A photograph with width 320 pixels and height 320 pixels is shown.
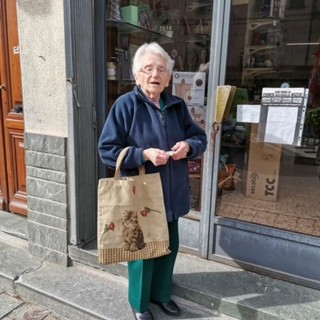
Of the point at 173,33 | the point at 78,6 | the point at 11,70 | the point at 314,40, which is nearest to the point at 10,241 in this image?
the point at 11,70

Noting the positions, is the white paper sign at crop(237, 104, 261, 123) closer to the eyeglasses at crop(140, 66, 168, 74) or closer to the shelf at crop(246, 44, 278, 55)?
the shelf at crop(246, 44, 278, 55)

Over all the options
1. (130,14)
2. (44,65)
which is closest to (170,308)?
(44,65)

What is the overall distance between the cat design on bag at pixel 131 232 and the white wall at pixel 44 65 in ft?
3.26

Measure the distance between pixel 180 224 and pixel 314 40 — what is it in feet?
5.80

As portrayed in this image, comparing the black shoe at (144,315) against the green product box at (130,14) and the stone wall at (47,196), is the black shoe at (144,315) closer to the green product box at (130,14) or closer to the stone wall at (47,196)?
the stone wall at (47,196)

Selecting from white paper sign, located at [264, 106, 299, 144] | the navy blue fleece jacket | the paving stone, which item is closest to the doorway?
the paving stone

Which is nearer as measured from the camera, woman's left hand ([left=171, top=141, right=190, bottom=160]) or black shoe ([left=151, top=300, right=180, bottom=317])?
woman's left hand ([left=171, top=141, right=190, bottom=160])

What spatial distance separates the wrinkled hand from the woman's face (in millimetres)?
336

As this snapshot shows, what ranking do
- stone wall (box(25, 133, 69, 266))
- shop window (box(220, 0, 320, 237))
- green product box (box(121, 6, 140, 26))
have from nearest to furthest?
shop window (box(220, 0, 320, 237)), stone wall (box(25, 133, 69, 266)), green product box (box(121, 6, 140, 26))

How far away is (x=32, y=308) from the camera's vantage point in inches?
94.0

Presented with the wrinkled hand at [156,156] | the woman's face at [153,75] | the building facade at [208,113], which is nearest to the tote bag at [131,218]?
the wrinkled hand at [156,156]

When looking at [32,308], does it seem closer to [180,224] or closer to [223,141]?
[180,224]

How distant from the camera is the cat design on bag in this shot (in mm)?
1774

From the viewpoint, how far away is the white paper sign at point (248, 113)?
7.61ft
